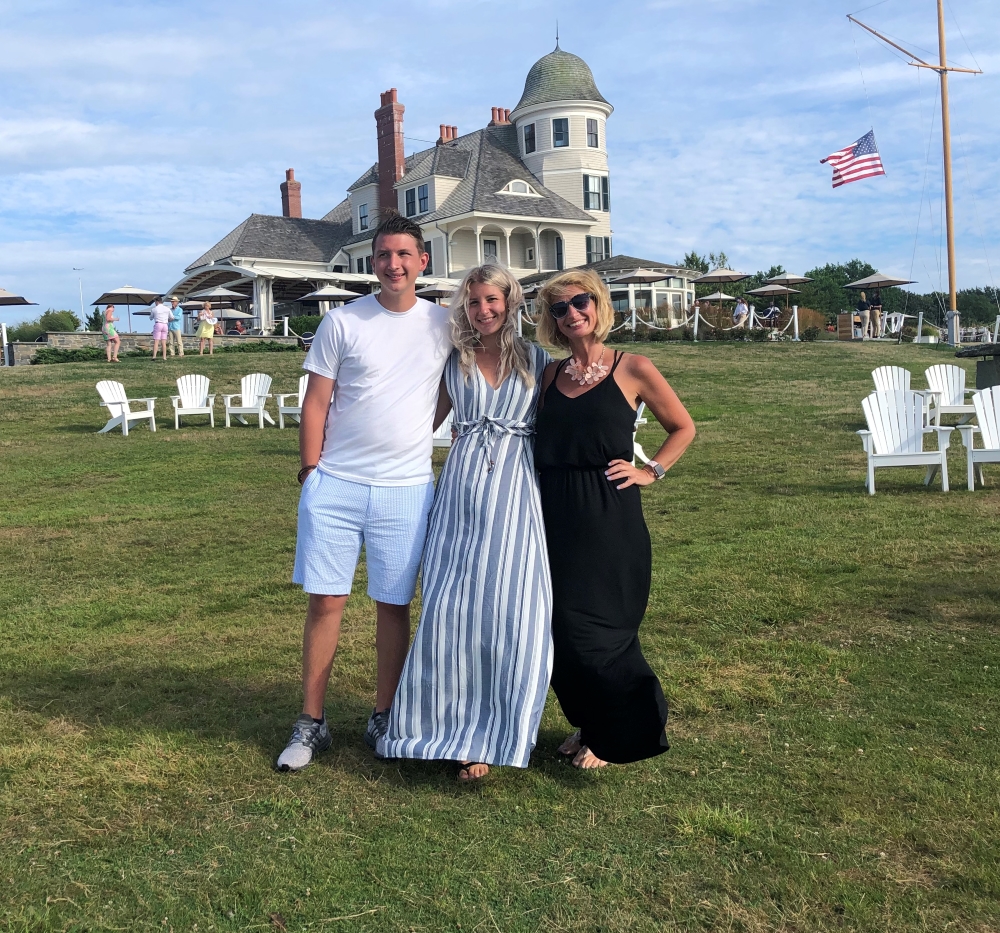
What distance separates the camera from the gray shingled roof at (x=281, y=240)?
3938cm

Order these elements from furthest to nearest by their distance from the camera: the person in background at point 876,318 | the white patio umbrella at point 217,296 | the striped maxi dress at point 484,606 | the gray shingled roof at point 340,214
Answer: the gray shingled roof at point 340,214
the white patio umbrella at point 217,296
the person in background at point 876,318
the striped maxi dress at point 484,606

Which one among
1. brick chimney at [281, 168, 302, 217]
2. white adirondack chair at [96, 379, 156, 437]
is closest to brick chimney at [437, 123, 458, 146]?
brick chimney at [281, 168, 302, 217]

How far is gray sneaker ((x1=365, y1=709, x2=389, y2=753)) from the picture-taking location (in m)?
3.60

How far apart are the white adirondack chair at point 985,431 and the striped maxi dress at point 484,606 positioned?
6469 mm

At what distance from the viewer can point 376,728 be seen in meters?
3.63

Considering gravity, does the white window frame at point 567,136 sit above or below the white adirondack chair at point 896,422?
above

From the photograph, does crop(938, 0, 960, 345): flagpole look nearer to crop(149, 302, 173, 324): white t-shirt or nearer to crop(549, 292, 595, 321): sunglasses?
crop(149, 302, 173, 324): white t-shirt

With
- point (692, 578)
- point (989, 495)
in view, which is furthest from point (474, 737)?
point (989, 495)

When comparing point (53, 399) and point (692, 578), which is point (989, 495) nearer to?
point (692, 578)

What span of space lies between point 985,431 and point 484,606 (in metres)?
7.07

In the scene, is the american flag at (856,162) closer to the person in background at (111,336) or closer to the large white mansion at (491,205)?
the large white mansion at (491,205)

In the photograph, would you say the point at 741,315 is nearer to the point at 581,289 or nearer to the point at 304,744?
the point at 581,289

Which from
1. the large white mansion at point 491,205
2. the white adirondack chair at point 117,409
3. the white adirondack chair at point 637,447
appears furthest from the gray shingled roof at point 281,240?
the white adirondack chair at point 637,447

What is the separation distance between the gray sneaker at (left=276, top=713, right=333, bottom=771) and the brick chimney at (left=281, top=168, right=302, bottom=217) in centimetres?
A: 4442
